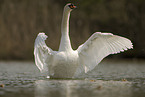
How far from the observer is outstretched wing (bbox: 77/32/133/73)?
10.7 metres

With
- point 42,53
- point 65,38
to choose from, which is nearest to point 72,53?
point 65,38

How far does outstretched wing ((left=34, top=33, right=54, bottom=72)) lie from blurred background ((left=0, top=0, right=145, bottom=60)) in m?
10.2

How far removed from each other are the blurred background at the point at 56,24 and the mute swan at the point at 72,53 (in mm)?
9899

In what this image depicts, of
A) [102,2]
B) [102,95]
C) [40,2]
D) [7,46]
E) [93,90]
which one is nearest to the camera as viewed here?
[102,95]

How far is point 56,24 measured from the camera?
23.3m

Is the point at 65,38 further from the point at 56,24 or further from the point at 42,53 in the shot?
the point at 56,24

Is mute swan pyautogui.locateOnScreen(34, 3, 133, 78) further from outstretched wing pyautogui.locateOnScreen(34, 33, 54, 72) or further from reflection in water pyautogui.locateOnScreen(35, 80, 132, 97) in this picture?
reflection in water pyautogui.locateOnScreen(35, 80, 132, 97)

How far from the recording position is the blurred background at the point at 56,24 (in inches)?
863

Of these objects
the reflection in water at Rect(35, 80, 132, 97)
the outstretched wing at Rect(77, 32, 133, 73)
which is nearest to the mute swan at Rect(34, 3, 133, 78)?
the outstretched wing at Rect(77, 32, 133, 73)

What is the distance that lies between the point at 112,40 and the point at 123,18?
16.7m

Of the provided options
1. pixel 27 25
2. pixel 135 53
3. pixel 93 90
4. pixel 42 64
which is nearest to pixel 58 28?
pixel 27 25

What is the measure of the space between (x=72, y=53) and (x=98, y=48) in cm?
103

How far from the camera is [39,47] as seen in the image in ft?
34.4

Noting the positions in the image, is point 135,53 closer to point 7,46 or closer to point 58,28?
point 58,28
